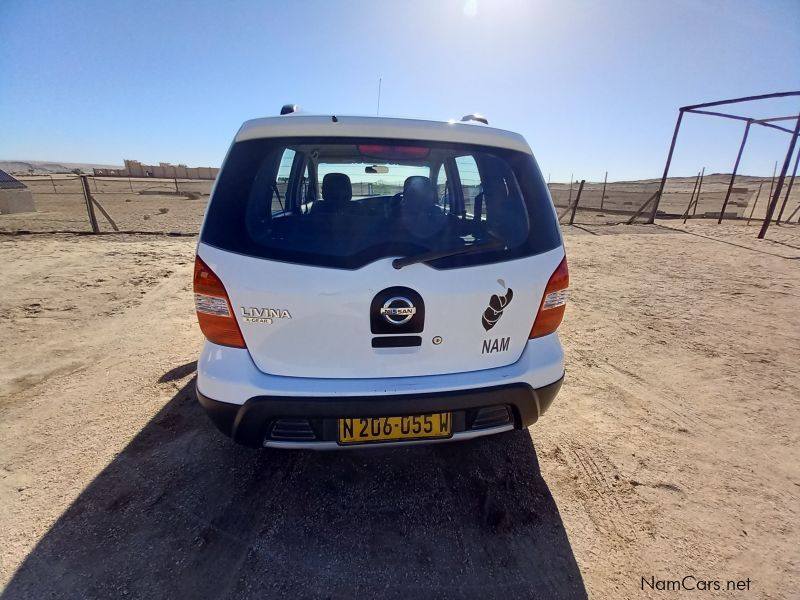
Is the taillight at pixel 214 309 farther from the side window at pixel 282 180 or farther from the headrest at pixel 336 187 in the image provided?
the headrest at pixel 336 187

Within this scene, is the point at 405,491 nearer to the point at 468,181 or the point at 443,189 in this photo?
the point at 468,181

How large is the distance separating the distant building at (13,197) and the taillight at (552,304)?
739 inches

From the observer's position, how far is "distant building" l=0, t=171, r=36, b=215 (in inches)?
528

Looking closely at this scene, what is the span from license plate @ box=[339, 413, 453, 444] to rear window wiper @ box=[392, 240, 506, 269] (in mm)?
687

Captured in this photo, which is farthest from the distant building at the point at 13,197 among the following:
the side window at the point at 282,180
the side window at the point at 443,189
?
the side window at the point at 443,189

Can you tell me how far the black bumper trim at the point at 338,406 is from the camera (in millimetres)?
1618

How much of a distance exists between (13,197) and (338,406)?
1864 centimetres

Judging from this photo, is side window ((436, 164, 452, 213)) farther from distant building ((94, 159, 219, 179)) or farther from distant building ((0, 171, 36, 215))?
distant building ((94, 159, 219, 179))

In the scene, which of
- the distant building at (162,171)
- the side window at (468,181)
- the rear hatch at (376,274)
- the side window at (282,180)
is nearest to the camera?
the rear hatch at (376,274)

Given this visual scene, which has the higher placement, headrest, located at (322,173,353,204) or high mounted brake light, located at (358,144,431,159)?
high mounted brake light, located at (358,144,431,159)

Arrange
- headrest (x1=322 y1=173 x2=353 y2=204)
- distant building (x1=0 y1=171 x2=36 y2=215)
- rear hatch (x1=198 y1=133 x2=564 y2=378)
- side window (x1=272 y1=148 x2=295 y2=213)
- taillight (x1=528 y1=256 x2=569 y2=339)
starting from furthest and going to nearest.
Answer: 1. distant building (x1=0 y1=171 x2=36 y2=215)
2. headrest (x1=322 y1=173 x2=353 y2=204)
3. side window (x1=272 y1=148 x2=295 y2=213)
4. taillight (x1=528 y1=256 x2=569 y2=339)
5. rear hatch (x1=198 y1=133 x2=564 y2=378)

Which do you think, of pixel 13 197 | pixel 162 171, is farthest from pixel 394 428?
pixel 162 171

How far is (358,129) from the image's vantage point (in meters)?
1.65

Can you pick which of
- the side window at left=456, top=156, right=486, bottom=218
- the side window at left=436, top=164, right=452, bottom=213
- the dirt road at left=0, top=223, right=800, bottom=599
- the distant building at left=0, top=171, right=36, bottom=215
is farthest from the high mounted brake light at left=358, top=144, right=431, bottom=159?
the distant building at left=0, top=171, right=36, bottom=215
